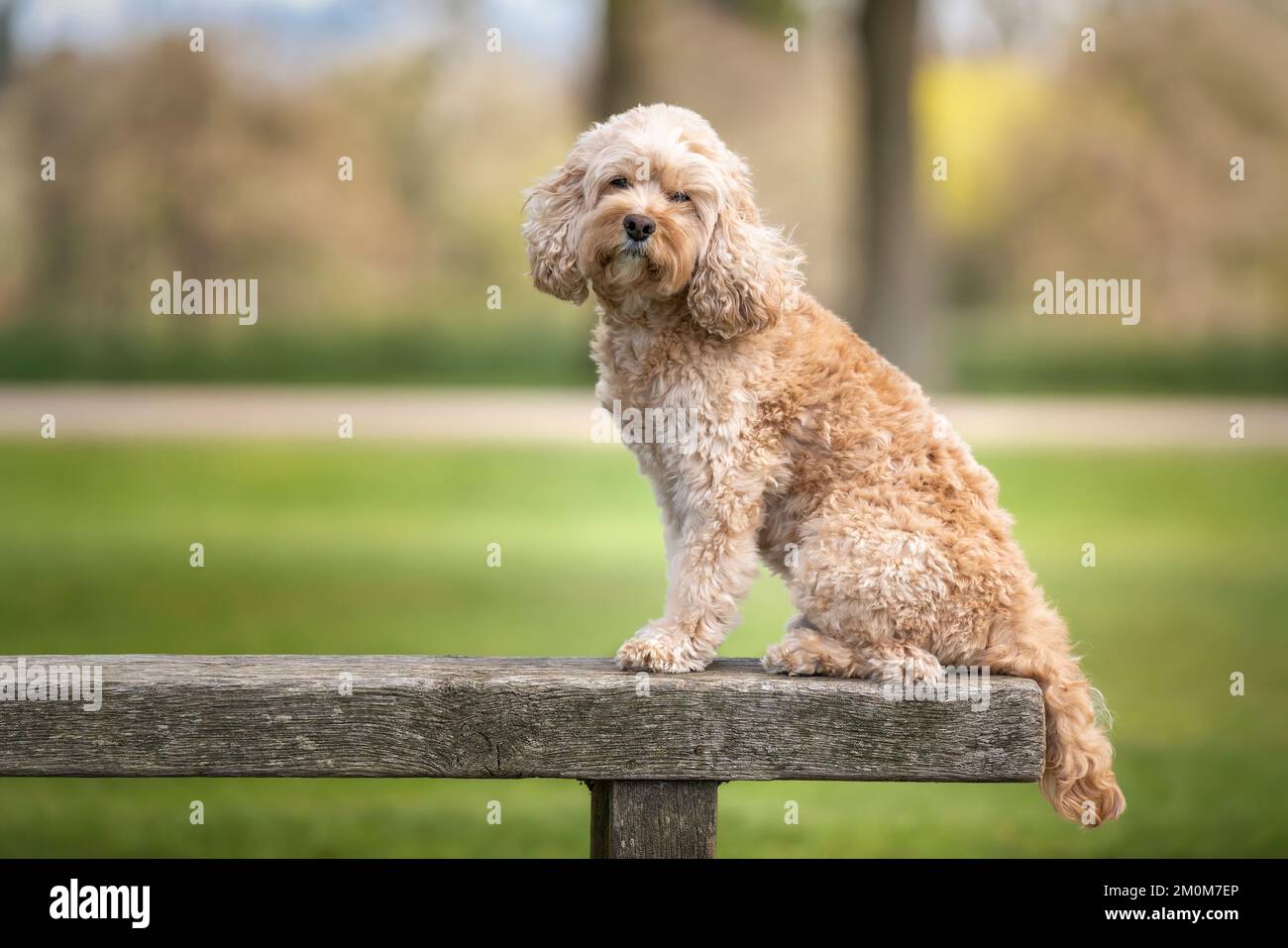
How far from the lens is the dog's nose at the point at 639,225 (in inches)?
148

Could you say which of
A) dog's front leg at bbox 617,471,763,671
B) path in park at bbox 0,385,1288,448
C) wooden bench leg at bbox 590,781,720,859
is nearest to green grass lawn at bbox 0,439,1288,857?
path in park at bbox 0,385,1288,448

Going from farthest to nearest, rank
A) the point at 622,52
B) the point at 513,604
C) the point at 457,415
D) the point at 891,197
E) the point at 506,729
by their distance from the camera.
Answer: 1. the point at 457,415
2. the point at 622,52
3. the point at 891,197
4. the point at 513,604
5. the point at 506,729

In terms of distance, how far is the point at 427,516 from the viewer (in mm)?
13555

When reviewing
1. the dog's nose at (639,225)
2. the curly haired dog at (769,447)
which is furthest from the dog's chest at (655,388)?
the dog's nose at (639,225)

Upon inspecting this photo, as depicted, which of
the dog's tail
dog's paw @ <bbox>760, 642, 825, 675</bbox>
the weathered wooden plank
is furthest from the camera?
dog's paw @ <bbox>760, 642, 825, 675</bbox>

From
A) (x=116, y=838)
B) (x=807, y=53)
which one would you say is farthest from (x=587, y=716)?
(x=807, y=53)

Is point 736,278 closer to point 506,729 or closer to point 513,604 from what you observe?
point 506,729

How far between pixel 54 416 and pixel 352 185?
1101cm

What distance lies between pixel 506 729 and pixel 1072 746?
135cm

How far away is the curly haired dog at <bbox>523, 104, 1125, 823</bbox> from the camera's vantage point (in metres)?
3.71

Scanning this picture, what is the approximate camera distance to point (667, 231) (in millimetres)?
3756

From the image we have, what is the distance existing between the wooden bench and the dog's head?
41.3 inches

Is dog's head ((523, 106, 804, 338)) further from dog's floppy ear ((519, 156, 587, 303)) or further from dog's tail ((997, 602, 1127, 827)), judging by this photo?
dog's tail ((997, 602, 1127, 827))

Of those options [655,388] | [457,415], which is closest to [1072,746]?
[655,388]
